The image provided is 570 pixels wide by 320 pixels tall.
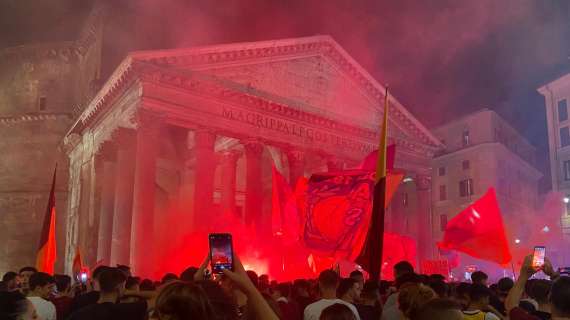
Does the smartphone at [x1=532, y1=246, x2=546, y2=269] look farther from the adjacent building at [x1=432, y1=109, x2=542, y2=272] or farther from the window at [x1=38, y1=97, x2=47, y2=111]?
the adjacent building at [x1=432, y1=109, x2=542, y2=272]

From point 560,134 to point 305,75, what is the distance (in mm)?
25572

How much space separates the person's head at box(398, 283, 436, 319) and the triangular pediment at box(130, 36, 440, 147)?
19.0 meters

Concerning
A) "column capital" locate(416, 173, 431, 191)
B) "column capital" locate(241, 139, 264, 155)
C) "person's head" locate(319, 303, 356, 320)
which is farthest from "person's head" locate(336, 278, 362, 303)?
"column capital" locate(416, 173, 431, 191)

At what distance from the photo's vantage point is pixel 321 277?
17.8 ft

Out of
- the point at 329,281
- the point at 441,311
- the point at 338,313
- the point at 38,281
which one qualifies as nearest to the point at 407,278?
the point at 329,281

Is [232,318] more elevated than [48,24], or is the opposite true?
[48,24]

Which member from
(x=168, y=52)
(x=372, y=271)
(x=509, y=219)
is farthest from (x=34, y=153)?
Result: (x=509, y=219)

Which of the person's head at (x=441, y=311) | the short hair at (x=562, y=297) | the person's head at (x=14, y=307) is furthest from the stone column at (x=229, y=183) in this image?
the person's head at (x=441, y=311)

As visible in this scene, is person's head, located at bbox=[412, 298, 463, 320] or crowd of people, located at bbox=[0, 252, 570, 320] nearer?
crowd of people, located at bbox=[0, 252, 570, 320]

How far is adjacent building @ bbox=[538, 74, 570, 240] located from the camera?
136 ft

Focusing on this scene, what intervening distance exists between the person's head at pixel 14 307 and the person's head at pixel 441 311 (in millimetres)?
2681

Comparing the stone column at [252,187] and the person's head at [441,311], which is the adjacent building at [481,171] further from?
the person's head at [441,311]

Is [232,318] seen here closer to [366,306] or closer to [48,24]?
[366,306]

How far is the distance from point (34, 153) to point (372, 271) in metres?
30.8
